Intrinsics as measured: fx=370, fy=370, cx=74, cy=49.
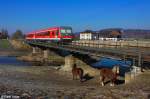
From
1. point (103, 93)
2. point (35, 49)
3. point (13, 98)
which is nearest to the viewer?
point (13, 98)

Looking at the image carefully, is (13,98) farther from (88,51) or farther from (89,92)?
(88,51)

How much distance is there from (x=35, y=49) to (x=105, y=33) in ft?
161

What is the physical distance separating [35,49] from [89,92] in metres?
77.4

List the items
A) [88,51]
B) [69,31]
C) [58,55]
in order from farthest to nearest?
[58,55] < [69,31] < [88,51]

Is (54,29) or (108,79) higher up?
(54,29)

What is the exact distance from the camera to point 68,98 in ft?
70.7

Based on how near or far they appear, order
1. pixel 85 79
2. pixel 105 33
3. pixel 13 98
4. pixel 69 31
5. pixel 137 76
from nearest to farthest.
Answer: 1. pixel 13 98
2. pixel 137 76
3. pixel 85 79
4. pixel 69 31
5. pixel 105 33

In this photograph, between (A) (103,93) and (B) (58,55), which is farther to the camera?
(B) (58,55)

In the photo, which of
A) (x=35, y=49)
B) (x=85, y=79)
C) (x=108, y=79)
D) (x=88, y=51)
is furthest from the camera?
(x=35, y=49)

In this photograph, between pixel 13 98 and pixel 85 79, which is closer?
pixel 13 98

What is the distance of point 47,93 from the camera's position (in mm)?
23781

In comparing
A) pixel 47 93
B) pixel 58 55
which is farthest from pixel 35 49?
pixel 47 93

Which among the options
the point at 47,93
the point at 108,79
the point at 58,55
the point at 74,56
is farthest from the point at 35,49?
the point at 47,93

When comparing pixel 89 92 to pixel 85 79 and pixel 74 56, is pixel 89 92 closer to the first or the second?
pixel 85 79
